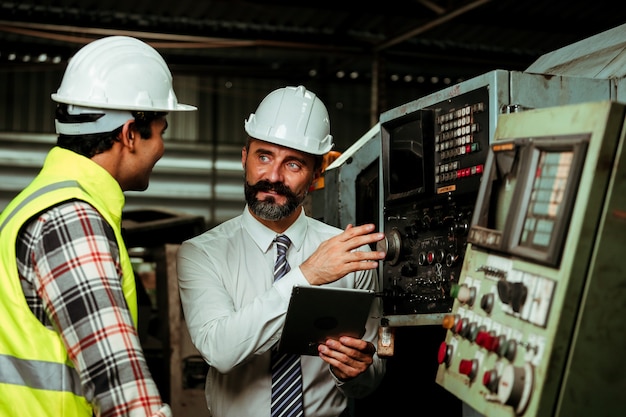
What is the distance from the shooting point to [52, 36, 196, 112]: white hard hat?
153cm

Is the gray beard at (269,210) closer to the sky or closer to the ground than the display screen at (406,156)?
closer to the ground

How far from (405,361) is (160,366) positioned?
218 centimetres

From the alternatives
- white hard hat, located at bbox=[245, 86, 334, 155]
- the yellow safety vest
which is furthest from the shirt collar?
the yellow safety vest

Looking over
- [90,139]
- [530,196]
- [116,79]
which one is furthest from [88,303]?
[530,196]

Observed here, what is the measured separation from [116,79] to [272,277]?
2.75 ft

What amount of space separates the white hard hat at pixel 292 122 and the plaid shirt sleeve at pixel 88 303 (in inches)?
36.3

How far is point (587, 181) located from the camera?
109cm

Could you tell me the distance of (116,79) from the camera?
154cm

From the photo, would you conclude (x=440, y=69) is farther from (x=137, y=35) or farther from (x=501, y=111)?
(x=501, y=111)

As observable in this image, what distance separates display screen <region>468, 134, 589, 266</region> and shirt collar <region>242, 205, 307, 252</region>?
0.94 meters

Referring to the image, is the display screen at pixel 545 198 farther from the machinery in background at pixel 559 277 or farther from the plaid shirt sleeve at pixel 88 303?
the plaid shirt sleeve at pixel 88 303

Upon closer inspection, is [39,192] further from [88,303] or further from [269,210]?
[269,210]

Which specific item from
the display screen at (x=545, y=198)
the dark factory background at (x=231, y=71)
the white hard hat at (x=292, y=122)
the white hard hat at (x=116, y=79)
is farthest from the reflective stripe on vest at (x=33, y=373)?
the dark factory background at (x=231, y=71)

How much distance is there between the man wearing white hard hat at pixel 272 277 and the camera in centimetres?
187
